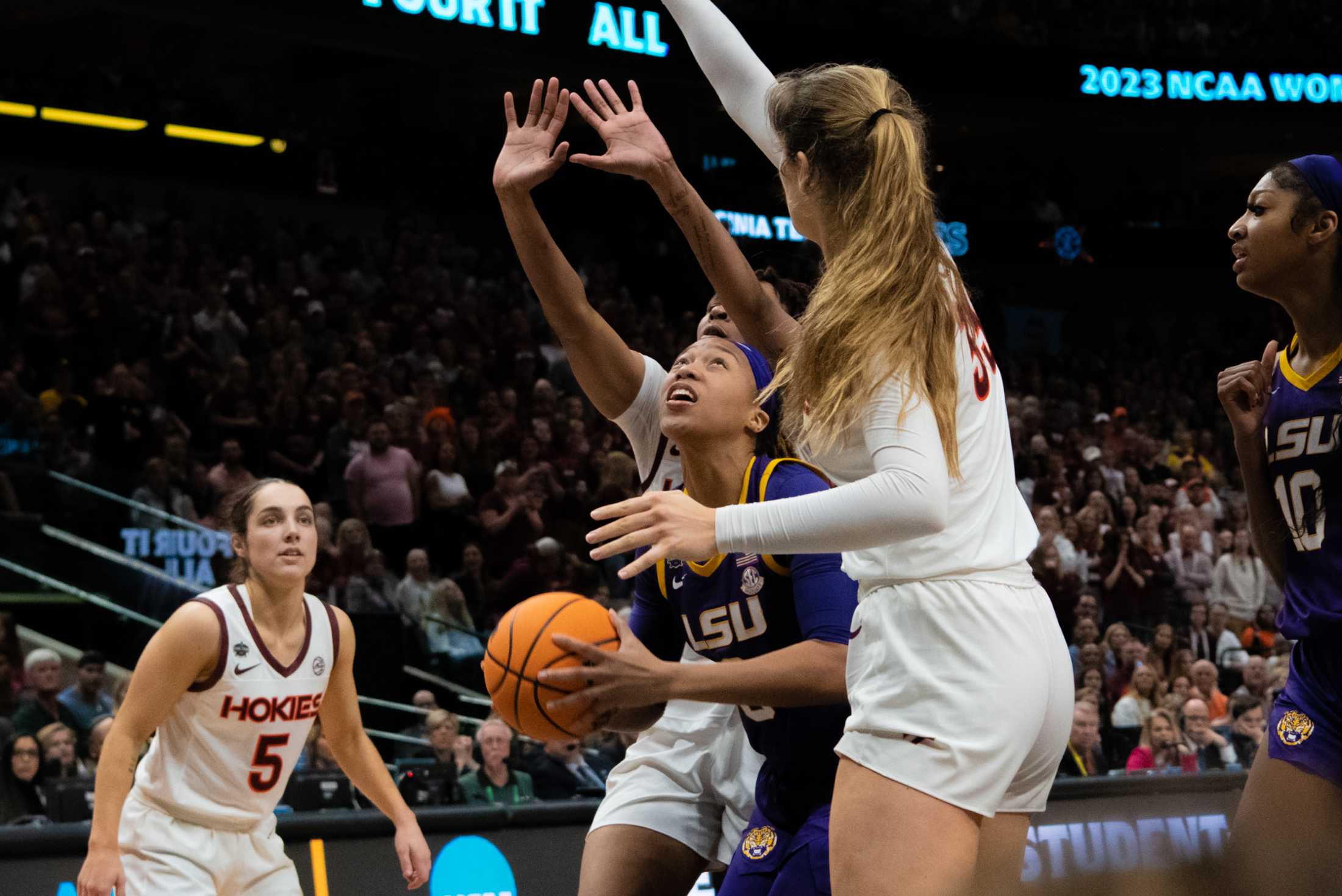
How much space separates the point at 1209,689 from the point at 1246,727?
0.92 m

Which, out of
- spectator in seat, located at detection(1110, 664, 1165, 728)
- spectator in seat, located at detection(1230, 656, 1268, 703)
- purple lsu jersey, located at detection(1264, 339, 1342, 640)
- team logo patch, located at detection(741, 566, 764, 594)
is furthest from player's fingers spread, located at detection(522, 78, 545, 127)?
spectator in seat, located at detection(1230, 656, 1268, 703)

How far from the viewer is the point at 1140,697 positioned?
388 inches

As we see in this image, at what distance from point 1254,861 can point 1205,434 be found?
16428 millimetres

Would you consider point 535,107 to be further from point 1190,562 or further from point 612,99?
point 1190,562

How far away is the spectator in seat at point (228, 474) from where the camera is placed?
32.1 feet

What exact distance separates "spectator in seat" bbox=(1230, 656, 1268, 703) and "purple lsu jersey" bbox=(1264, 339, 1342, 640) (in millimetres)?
6949

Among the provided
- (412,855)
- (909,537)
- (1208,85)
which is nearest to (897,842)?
(909,537)

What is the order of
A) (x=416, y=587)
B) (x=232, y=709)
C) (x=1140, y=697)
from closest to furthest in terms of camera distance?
1. (x=232, y=709)
2. (x=416, y=587)
3. (x=1140, y=697)

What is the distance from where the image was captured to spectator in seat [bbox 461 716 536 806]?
6641 mm

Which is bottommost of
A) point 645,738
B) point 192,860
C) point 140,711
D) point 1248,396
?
point 192,860

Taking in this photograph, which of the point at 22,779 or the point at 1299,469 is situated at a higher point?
the point at 1299,469

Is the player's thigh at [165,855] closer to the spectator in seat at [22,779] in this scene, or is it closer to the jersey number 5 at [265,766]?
the jersey number 5 at [265,766]

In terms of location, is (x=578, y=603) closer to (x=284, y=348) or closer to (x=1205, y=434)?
(x=284, y=348)

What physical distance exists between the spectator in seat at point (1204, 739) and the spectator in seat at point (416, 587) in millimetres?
4865
